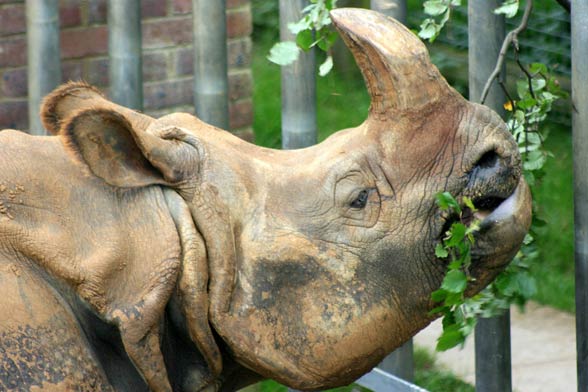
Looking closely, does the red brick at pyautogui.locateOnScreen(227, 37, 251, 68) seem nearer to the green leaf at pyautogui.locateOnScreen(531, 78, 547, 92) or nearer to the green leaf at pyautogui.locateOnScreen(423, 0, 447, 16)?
the green leaf at pyautogui.locateOnScreen(423, 0, 447, 16)

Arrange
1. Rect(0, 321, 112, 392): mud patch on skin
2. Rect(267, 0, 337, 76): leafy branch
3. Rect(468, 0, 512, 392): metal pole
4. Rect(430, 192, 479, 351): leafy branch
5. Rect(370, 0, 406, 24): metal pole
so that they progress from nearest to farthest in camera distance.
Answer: Rect(0, 321, 112, 392): mud patch on skin, Rect(430, 192, 479, 351): leafy branch, Rect(468, 0, 512, 392): metal pole, Rect(267, 0, 337, 76): leafy branch, Rect(370, 0, 406, 24): metal pole

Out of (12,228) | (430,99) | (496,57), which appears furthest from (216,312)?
(496,57)

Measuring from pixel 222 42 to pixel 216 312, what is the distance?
156 cm

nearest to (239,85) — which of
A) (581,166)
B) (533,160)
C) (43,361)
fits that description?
(533,160)

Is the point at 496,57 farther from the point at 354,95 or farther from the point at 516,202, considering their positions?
the point at 354,95

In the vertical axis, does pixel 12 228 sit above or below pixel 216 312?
above

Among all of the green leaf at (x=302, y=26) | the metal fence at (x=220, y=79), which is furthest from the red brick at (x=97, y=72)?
the green leaf at (x=302, y=26)

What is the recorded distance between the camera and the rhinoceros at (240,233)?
2.41m

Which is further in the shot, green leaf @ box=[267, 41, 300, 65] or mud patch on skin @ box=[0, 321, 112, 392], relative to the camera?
green leaf @ box=[267, 41, 300, 65]

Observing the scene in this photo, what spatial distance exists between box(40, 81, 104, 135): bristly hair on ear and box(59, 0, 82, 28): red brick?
229cm

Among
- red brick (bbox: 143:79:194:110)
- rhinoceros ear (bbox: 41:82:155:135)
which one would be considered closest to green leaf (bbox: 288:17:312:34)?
rhinoceros ear (bbox: 41:82:155:135)

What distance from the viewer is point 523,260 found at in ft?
10.2

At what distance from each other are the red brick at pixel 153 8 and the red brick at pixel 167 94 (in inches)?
9.8

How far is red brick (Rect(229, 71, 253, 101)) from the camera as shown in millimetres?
5184
